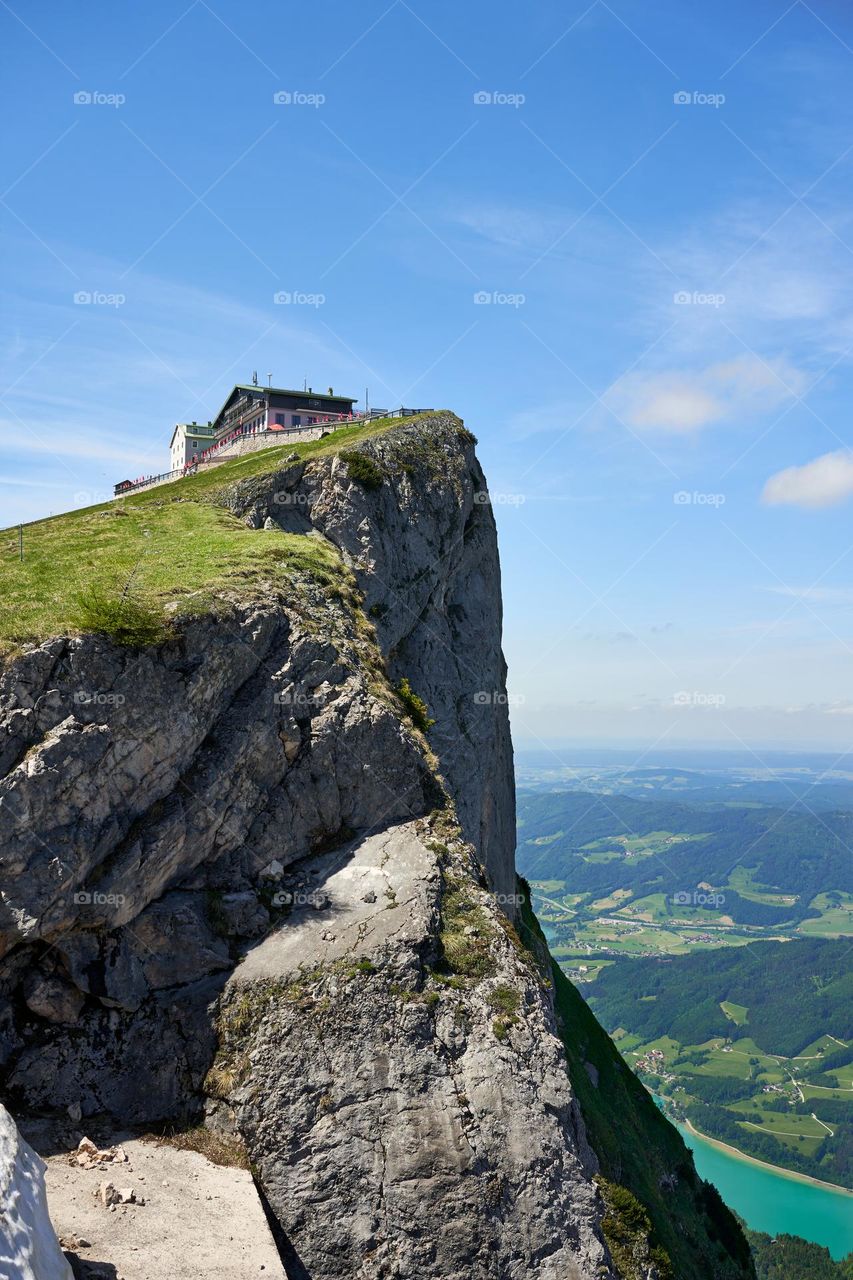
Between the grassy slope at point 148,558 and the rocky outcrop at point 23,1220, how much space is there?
12973 mm

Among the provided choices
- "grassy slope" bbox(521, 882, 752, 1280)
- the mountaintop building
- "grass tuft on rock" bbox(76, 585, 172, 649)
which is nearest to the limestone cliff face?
"grass tuft on rock" bbox(76, 585, 172, 649)

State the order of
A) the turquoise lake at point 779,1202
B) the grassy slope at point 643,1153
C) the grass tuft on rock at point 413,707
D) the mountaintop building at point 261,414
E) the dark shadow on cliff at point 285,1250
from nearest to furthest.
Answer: the dark shadow on cliff at point 285,1250
the grass tuft on rock at point 413,707
the grassy slope at point 643,1153
the mountaintop building at point 261,414
the turquoise lake at point 779,1202

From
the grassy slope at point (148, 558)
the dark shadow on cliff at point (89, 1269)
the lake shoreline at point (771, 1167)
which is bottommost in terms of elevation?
the lake shoreline at point (771, 1167)

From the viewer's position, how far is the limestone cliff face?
2180cm

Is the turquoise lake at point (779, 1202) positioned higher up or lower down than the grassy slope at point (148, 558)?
lower down

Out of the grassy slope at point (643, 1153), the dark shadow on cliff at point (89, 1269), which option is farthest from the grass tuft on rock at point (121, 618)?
the grassy slope at point (643, 1153)

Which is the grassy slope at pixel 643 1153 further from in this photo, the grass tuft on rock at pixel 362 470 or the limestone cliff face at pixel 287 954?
the grass tuft on rock at pixel 362 470

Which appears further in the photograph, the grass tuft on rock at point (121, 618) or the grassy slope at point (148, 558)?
the grassy slope at point (148, 558)

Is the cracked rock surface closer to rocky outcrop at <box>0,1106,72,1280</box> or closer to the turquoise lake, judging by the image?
rocky outcrop at <box>0,1106,72,1280</box>

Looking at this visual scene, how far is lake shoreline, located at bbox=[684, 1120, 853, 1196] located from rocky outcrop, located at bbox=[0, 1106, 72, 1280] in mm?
195253

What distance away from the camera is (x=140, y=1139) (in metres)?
22.4

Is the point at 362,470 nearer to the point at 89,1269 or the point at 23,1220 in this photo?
the point at 89,1269

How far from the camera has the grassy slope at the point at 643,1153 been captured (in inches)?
1516

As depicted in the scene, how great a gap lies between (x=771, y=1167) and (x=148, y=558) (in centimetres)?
19651
